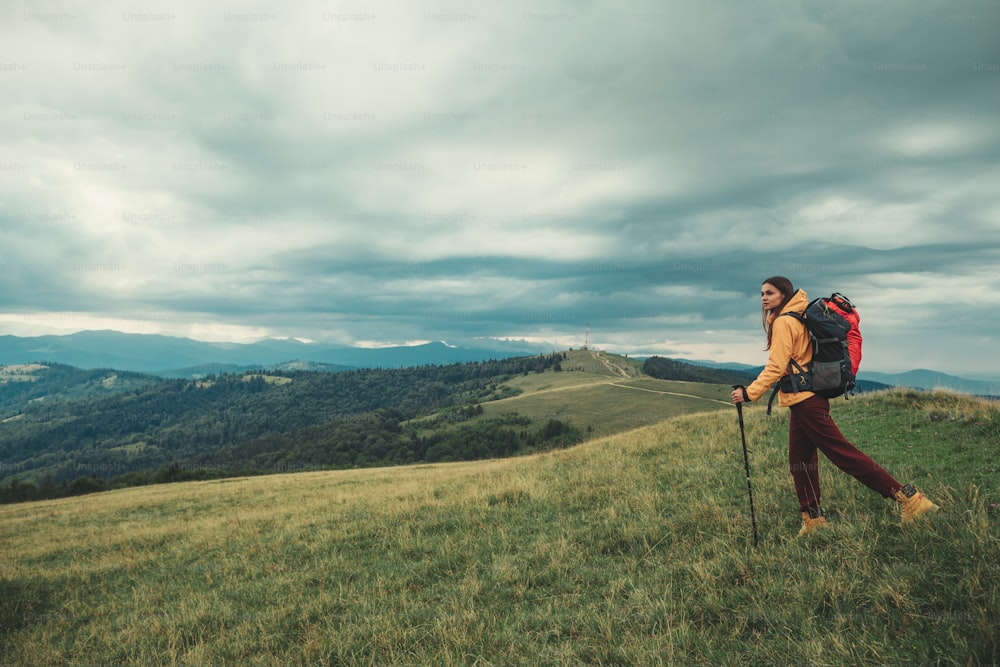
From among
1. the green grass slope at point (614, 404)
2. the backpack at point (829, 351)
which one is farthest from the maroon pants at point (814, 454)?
the green grass slope at point (614, 404)

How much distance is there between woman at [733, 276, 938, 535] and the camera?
6.28 metres

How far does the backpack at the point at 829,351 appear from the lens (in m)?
6.46

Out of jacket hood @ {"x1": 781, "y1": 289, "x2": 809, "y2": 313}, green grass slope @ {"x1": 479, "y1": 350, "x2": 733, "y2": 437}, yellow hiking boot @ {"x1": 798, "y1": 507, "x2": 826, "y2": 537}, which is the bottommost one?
green grass slope @ {"x1": 479, "y1": 350, "x2": 733, "y2": 437}

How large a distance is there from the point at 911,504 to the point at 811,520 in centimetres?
121

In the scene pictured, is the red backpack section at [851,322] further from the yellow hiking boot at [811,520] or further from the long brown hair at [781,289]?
the yellow hiking boot at [811,520]

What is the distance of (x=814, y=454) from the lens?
7.00m

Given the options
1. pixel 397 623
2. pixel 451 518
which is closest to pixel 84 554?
pixel 451 518

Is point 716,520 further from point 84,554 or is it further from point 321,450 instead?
point 321,450

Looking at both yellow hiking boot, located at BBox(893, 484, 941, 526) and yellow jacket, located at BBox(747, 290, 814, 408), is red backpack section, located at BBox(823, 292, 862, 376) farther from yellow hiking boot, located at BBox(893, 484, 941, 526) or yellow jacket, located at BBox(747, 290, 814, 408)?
yellow hiking boot, located at BBox(893, 484, 941, 526)

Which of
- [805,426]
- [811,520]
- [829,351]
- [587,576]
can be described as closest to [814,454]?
[805,426]

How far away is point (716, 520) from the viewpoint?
25.7 ft

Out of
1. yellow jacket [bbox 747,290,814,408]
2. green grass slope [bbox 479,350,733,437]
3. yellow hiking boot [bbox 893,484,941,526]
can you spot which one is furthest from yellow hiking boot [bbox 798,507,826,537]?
green grass slope [bbox 479,350,733,437]

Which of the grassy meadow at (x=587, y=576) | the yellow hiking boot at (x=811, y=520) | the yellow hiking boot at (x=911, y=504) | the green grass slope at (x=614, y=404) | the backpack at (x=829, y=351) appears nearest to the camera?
the grassy meadow at (x=587, y=576)

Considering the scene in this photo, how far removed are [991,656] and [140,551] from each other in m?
16.8
